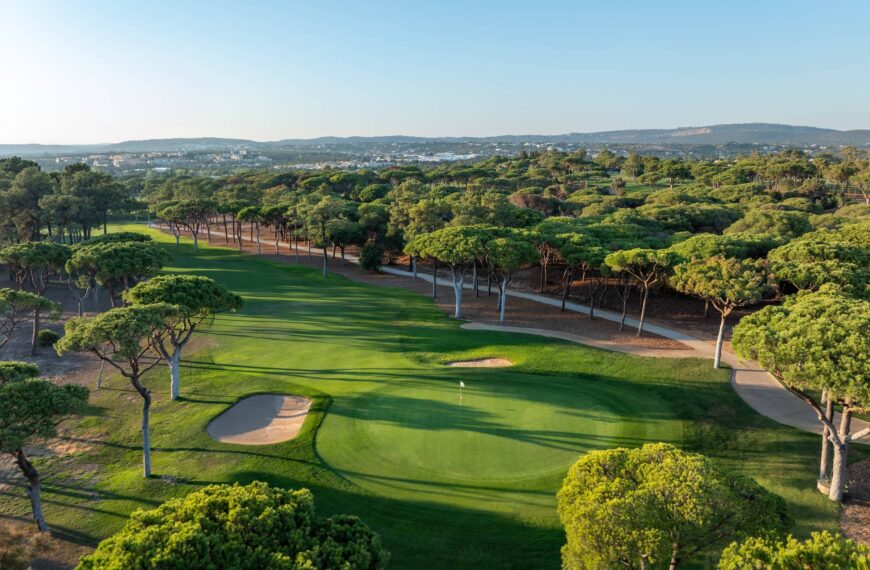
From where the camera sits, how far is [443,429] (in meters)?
25.4

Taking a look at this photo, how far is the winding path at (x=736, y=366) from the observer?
90.3ft

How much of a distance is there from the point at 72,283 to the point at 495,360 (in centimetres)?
4615

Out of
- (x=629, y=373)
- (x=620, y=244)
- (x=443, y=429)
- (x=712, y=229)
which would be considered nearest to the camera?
(x=443, y=429)

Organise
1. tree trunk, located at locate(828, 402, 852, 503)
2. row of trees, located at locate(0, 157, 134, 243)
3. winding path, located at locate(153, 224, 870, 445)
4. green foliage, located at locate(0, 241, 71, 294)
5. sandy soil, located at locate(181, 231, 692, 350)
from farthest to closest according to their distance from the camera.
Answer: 1. row of trees, located at locate(0, 157, 134, 243)
2. sandy soil, located at locate(181, 231, 692, 350)
3. green foliage, located at locate(0, 241, 71, 294)
4. winding path, located at locate(153, 224, 870, 445)
5. tree trunk, located at locate(828, 402, 852, 503)

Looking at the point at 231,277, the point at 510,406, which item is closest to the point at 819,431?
the point at 510,406

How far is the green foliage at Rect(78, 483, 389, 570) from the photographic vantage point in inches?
419

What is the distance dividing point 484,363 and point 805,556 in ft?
85.4

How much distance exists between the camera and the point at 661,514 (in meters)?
12.7

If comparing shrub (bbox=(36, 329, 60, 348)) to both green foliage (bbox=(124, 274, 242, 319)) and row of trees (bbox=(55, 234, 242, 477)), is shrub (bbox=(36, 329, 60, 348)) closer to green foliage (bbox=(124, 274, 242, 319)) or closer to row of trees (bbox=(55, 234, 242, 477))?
row of trees (bbox=(55, 234, 242, 477))

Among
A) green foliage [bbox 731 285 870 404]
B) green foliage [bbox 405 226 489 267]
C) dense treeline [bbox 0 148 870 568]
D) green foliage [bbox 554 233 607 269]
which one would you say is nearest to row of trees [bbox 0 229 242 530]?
dense treeline [bbox 0 148 870 568]

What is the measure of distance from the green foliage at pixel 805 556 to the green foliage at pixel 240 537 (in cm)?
769

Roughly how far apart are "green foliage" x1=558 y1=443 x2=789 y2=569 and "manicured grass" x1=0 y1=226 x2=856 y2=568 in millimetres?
5075

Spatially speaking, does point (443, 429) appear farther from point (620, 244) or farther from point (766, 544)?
point (620, 244)

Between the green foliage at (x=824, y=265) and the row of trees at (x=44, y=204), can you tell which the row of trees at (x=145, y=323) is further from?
the row of trees at (x=44, y=204)
